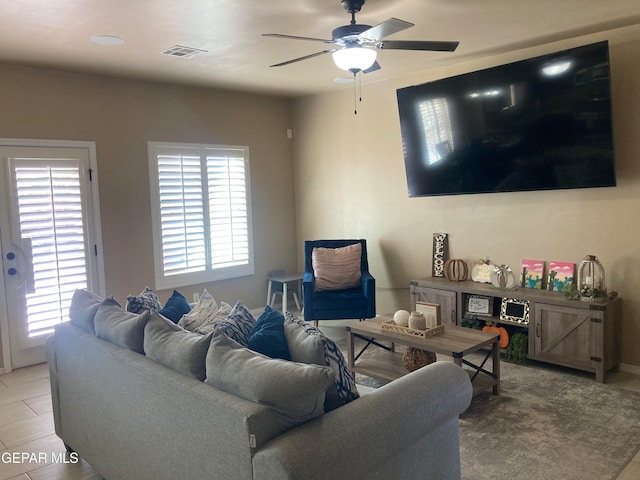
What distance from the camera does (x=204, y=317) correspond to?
2.76 metres

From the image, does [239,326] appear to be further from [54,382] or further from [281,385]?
[54,382]

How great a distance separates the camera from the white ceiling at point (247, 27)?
3.21 metres

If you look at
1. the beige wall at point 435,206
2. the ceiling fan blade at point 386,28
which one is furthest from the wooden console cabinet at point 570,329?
the ceiling fan blade at point 386,28

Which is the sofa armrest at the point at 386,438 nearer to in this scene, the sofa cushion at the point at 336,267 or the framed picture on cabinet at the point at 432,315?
the framed picture on cabinet at the point at 432,315

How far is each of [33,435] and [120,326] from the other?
145 centimetres

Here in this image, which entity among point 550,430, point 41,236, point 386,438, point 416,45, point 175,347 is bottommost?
point 550,430

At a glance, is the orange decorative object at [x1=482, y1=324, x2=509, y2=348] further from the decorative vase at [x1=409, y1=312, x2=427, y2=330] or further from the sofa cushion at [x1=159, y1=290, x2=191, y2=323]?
the sofa cushion at [x1=159, y1=290, x2=191, y2=323]

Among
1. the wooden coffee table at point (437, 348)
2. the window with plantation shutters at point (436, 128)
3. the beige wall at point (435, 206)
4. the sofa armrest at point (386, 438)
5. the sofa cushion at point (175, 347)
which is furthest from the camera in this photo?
the window with plantation shutters at point (436, 128)

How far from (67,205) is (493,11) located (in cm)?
395

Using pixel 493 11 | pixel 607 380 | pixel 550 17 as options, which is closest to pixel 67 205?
pixel 493 11

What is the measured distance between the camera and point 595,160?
3.97 meters

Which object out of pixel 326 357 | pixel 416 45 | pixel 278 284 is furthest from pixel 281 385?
pixel 278 284

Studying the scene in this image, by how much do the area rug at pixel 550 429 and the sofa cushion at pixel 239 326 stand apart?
1385mm

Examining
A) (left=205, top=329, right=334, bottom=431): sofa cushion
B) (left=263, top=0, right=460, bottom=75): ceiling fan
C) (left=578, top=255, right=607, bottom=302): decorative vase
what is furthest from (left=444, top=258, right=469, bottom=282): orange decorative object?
(left=205, top=329, right=334, bottom=431): sofa cushion
